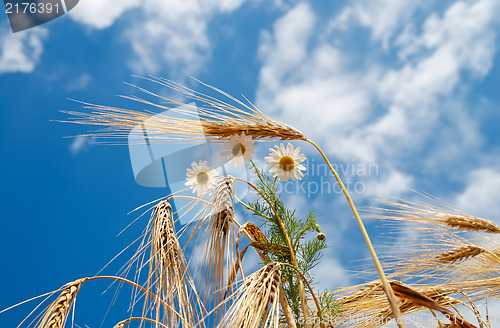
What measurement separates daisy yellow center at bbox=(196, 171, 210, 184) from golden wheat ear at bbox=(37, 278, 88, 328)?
1.60 feet

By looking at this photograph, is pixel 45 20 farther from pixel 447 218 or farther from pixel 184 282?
pixel 447 218

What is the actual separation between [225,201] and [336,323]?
1.62 ft

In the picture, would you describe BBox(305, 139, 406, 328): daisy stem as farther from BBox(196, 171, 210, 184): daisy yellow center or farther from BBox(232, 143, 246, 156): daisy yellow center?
BBox(196, 171, 210, 184): daisy yellow center

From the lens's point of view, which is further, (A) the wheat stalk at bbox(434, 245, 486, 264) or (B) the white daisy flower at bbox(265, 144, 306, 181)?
(A) the wheat stalk at bbox(434, 245, 486, 264)

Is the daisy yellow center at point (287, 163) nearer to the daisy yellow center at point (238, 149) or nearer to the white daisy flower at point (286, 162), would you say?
the white daisy flower at point (286, 162)

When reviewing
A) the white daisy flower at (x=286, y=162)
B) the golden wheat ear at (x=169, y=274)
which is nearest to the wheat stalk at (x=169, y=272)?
the golden wheat ear at (x=169, y=274)

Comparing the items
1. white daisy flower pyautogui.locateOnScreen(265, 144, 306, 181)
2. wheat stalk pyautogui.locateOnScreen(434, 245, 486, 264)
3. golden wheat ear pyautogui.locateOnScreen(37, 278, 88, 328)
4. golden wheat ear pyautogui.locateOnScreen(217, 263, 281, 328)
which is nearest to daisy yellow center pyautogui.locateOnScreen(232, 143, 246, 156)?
white daisy flower pyautogui.locateOnScreen(265, 144, 306, 181)

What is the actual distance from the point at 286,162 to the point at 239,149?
181 mm

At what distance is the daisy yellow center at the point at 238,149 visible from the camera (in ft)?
3.90

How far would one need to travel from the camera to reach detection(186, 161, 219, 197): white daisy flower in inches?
51.6

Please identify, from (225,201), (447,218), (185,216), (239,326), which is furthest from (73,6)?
(447,218)

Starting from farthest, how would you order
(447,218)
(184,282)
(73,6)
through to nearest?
(73,6), (447,218), (184,282)

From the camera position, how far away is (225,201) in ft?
3.52

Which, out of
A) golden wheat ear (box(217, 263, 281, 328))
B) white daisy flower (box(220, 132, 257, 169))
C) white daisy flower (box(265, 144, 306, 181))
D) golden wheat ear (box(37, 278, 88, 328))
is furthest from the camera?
white daisy flower (box(265, 144, 306, 181))
